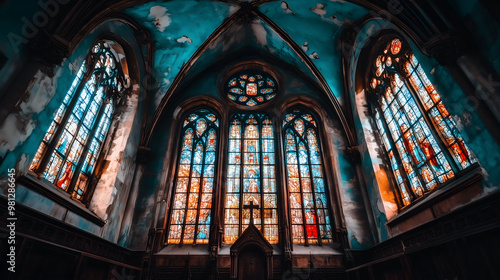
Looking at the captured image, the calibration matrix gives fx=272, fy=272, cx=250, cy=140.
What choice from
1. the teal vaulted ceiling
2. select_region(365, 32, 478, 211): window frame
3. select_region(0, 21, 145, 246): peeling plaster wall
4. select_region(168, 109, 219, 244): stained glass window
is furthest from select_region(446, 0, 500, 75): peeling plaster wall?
select_region(0, 21, 145, 246): peeling plaster wall

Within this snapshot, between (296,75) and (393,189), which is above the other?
(296,75)

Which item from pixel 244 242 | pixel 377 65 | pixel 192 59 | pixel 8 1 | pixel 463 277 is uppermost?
pixel 192 59

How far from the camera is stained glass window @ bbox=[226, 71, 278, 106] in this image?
12.5m

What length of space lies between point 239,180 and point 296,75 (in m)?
5.73

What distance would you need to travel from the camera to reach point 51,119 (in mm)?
5836

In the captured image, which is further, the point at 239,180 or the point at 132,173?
the point at 239,180

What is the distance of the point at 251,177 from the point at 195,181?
6.91 feet

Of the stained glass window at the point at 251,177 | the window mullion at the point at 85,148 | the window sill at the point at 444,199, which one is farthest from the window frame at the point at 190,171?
the window sill at the point at 444,199

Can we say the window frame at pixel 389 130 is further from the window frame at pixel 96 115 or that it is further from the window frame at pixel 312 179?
the window frame at pixel 96 115

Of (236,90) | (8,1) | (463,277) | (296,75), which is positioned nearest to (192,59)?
(236,90)

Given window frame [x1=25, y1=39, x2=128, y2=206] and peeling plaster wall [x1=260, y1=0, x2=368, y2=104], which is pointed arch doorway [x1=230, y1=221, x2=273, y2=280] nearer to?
window frame [x1=25, y1=39, x2=128, y2=206]

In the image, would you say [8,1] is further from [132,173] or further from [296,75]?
[296,75]

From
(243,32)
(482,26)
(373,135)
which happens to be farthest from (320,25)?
(482,26)

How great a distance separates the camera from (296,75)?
41.4 ft
